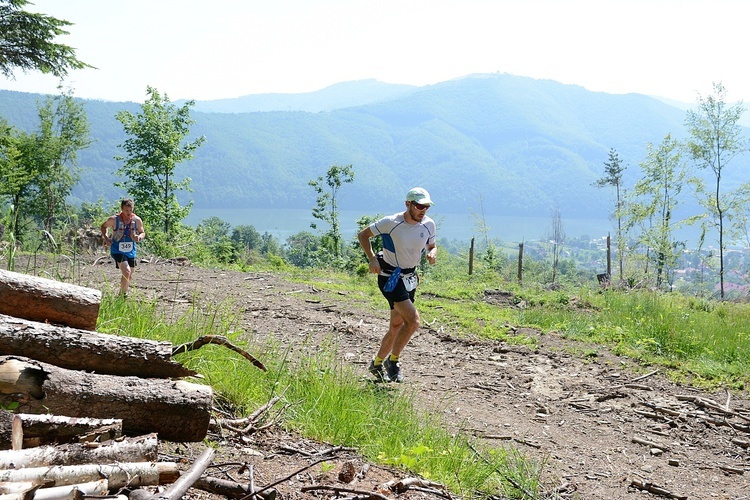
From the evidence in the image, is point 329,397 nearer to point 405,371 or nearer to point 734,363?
point 405,371

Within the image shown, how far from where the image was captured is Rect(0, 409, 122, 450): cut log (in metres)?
2.92

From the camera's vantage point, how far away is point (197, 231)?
44.0m

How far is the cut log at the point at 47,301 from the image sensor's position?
156 inches

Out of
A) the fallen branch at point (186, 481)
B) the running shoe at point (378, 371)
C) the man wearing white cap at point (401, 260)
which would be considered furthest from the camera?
the running shoe at point (378, 371)

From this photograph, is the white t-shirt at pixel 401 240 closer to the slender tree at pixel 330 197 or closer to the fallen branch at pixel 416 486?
the fallen branch at pixel 416 486

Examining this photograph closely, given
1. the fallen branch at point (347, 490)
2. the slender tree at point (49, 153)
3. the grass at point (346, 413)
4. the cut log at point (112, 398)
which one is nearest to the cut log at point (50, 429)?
the cut log at point (112, 398)

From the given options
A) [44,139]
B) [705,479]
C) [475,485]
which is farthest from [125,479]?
[44,139]

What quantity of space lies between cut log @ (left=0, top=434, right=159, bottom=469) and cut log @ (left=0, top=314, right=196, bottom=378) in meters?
0.76

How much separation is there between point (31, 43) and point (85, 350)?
75.7 feet

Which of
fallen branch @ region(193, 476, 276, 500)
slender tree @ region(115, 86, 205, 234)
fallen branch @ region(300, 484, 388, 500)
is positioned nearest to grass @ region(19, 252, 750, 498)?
fallen branch @ region(300, 484, 388, 500)

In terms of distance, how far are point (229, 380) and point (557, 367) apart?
5.81 m

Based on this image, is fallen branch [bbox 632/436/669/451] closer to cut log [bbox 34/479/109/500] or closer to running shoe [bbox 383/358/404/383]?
running shoe [bbox 383/358/404/383]

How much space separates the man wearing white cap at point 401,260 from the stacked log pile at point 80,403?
356 centimetres

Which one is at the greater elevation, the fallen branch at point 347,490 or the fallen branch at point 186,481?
the fallen branch at point 186,481
